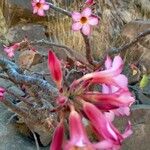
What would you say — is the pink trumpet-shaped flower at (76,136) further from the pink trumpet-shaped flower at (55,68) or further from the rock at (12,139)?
the rock at (12,139)

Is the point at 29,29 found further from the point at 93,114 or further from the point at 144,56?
the point at 93,114

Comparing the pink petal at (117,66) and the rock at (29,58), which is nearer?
the pink petal at (117,66)

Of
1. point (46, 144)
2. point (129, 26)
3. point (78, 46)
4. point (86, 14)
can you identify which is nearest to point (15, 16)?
point (78, 46)

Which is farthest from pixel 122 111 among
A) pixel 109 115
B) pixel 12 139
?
pixel 12 139

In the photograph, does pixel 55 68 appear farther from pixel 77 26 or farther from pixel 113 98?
pixel 77 26

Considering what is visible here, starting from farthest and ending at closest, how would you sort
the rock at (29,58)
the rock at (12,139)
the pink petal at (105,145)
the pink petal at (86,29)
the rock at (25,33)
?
the rock at (25,33) < the rock at (29,58) < the rock at (12,139) < the pink petal at (86,29) < the pink petal at (105,145)

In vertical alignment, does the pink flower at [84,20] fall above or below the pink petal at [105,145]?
below

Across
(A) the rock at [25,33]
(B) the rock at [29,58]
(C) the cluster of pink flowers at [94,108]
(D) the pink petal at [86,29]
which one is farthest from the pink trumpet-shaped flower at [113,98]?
(A) the rock at [25,33]
